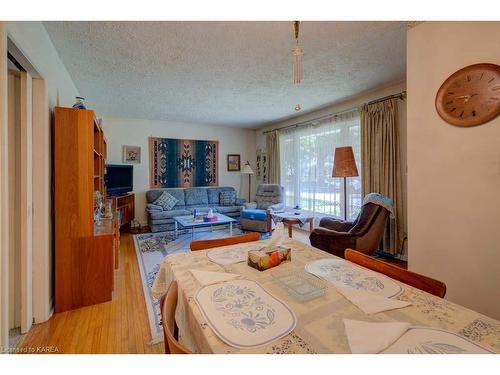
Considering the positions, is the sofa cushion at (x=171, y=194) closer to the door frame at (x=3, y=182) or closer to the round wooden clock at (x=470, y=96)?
the door frame at (x=3, y=182)

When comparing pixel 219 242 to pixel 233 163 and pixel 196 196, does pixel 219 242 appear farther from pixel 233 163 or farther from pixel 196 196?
pixel 233 163

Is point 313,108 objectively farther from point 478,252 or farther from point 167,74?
point 478,252

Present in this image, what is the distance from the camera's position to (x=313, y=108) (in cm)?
439

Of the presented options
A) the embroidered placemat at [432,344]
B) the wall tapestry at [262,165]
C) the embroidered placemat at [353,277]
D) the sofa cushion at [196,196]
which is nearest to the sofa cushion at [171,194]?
the sofa cushion at [196,196]

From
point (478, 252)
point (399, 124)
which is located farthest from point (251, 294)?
point (399, 124)

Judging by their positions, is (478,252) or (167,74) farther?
(167,74)

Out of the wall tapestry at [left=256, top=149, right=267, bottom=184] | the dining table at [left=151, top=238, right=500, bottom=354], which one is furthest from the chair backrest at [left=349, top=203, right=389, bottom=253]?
the wall tapestry at [left=256, top=149, right=267, bottom=184]

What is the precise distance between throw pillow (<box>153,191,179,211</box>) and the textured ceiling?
1.89 m

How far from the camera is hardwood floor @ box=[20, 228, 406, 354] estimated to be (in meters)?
1.59

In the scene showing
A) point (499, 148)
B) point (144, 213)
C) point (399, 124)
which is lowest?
point (144, 213)

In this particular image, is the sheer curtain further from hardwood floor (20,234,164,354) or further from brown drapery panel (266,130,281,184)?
hardwood floor (20,234,164,354)

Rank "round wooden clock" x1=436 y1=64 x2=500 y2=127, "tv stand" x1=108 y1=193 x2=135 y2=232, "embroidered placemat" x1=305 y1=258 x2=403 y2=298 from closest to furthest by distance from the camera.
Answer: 1. "embroidered placemat" x1=305 y1=258 x2=403 y2=298
2. "round wooden clock" x1=436 y1=64 x2=500 y2=127
3. "tv stand" x1=108 y1=193 x2=135 y2=232

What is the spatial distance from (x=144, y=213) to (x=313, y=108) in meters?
4.28
